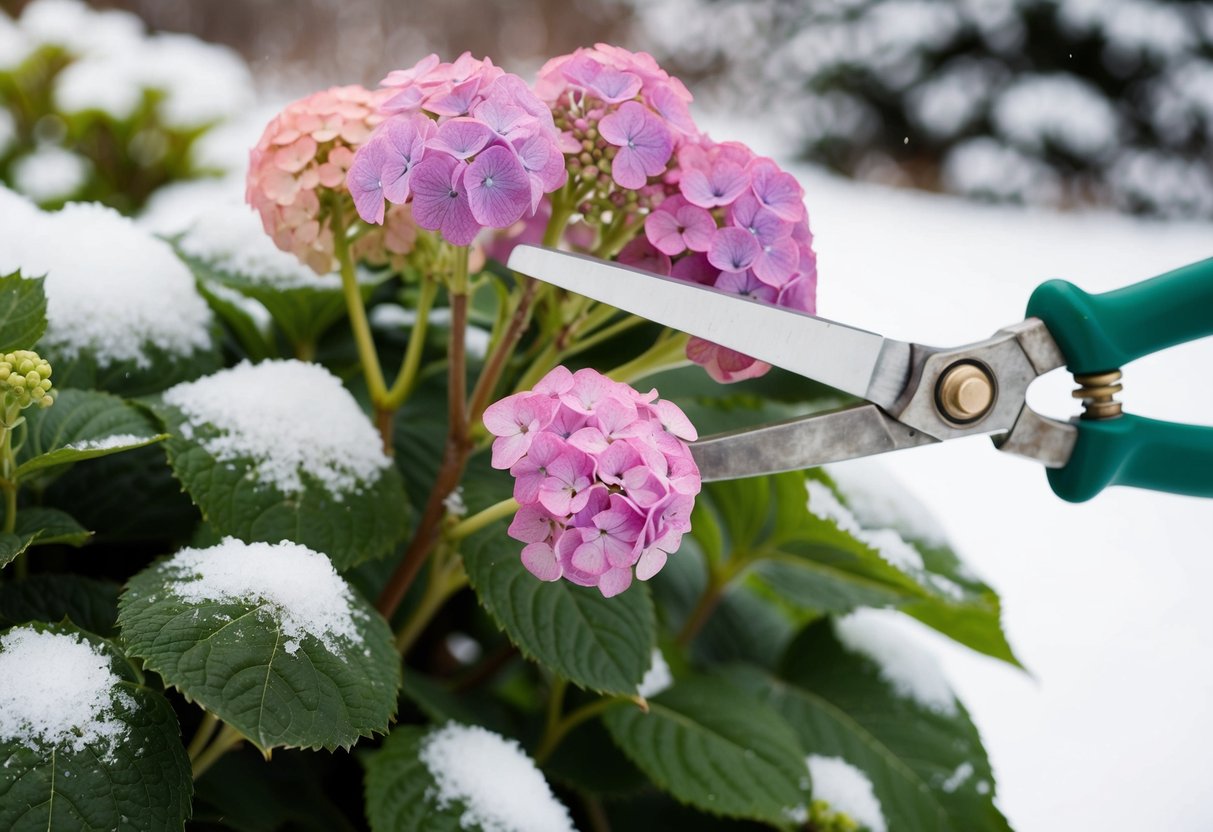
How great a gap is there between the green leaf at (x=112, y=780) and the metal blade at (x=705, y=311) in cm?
25

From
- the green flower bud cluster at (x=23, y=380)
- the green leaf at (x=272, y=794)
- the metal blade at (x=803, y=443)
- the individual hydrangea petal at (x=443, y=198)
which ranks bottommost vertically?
the green leaf at (x=272, y=794)

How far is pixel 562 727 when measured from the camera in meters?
0.67

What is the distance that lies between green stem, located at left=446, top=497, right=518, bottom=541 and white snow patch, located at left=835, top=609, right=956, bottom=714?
33cm

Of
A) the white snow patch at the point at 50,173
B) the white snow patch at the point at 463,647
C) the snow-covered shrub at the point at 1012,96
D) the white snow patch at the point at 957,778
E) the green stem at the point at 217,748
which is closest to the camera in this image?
the green stem at the point at 217,748

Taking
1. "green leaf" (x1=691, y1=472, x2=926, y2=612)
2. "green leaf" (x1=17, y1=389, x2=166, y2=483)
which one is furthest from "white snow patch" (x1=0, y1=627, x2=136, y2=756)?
"green leaf" (x1=691, y1=472, x2=926, y2=612)

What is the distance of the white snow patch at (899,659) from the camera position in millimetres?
756

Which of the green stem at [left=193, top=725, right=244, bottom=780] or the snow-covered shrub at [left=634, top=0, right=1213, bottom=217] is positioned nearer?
the green stem at [left=193, top=725, right=244, bottom=780]

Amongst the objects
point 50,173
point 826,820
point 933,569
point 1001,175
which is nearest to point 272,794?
point 826,820

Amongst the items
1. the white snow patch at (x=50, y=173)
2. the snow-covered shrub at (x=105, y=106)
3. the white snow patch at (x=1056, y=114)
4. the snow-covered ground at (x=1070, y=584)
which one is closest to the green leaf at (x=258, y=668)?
the snow-covered ground at (x=1070, y=584)

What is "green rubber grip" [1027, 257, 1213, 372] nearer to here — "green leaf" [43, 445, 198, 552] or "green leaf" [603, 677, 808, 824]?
"green leaf" [603, 677, 808, 824]

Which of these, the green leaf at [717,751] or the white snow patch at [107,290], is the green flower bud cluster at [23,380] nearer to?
the white snow patch at [107,290]

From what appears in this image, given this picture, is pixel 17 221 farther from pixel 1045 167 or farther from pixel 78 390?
pixel 1045 167

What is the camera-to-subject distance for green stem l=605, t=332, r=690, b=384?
527 millimetres

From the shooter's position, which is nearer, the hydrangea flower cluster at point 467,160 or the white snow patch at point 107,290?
the hydrangea flower cluster at point 467,160
